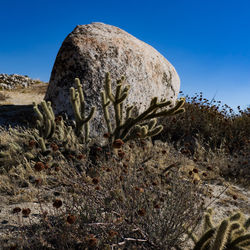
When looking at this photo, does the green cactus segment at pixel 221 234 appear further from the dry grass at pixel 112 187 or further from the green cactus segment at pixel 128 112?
the green cactus segment at pixel 128 112

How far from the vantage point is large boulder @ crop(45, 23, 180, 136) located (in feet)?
18.4

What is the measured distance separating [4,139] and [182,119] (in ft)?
15.5

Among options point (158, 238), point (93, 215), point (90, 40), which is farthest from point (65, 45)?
point (158, 238)

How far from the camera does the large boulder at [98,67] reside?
5.61 meters

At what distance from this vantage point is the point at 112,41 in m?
6.14

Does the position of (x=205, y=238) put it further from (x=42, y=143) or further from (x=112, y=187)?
(x=42, y=143)

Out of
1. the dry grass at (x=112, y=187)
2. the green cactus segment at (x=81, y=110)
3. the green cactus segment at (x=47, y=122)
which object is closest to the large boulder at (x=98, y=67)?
the green cactus segment at (x=81, y=110)

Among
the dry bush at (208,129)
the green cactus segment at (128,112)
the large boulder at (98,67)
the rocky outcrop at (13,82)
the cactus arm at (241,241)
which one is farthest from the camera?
the rocky outcrop at (13,82)

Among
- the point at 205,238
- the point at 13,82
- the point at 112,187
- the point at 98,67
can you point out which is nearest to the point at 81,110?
the point at 98,67

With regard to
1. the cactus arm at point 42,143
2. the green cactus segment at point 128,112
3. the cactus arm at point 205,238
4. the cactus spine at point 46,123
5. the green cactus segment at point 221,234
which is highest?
the green cactus segment at point 128,112

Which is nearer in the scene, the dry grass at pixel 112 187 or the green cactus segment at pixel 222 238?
the green cactus segment at pixel 222 238

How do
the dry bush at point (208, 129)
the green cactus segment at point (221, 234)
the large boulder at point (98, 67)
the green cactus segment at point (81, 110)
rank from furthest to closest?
1. the dry bush at point (208, 129)
2. the large boulder at point (98, 67)
3. the green cactus segment at point (81, 110)
4. the green cactus segment at point (221, 234)

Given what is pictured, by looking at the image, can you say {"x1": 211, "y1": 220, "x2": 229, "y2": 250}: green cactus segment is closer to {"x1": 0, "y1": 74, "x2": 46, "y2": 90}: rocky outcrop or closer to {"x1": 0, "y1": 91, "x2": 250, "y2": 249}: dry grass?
{"x1": 0, "y1": 91, "x2": 250, "y2": 249}: dry grass

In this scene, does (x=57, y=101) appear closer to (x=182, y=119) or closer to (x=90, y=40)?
(x=90, y=40)
